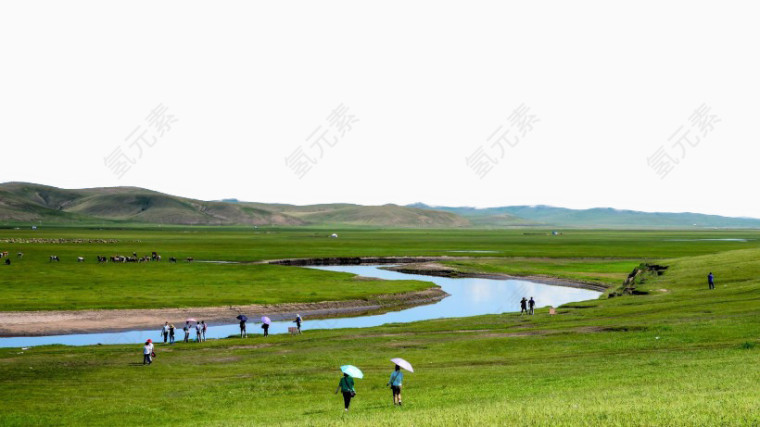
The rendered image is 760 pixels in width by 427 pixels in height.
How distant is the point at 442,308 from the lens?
84562mm

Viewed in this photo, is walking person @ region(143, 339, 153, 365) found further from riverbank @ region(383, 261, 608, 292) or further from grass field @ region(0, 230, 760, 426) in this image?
riverbank @ region(383, 261, 608, 292)

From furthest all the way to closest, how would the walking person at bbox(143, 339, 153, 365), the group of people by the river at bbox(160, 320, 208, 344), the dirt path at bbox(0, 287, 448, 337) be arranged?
the dirt path at bbox(0, 287, 448, 337) < the group of people by the river at bbox(160, 320, 208, 344) < the walking person at bbox(143, 339, 153, 365)

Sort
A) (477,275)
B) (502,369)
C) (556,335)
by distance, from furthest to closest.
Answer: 1. (477,275)
2. (556,335)
3. (502,369)

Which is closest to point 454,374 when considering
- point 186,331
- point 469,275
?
point 186,331

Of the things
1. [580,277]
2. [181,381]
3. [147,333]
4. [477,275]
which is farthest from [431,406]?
[477,275]

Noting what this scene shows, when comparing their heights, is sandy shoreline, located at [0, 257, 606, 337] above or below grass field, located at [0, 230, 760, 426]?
below

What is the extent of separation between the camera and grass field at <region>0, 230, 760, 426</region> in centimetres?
2277

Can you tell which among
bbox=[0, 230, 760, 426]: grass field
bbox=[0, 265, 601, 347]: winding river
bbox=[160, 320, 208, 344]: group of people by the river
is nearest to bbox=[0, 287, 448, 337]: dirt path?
→ bbox=[0, 265, 601, 347]: winding river

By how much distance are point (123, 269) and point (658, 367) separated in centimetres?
9928

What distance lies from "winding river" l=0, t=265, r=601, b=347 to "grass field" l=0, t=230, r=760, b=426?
388 inches

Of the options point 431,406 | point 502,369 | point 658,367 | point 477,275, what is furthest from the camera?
point 477,275

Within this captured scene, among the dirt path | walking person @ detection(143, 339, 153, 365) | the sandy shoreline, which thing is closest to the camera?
walking person @ detection(143, 339, 153, 365)

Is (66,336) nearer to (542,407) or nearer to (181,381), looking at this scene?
(181,381)

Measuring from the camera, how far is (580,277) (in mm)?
113188
